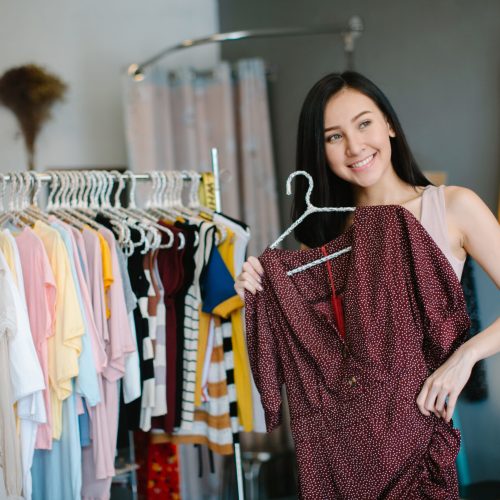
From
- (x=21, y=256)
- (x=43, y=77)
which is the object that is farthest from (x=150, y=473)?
(x=43, y=77)

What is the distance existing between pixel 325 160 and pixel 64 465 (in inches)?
45.1

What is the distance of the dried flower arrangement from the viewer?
3.88 m

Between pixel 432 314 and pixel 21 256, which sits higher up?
pixel 21 256

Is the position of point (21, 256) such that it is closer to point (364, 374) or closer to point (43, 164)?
point (364, 374)

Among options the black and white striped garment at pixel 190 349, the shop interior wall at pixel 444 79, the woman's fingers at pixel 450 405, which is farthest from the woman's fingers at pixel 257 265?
the shop interior wall at pixel 444 79

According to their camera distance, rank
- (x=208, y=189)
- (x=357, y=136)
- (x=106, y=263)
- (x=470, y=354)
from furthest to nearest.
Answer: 1. (x=208, y=189)
2. (x=106, y=263)
3. (x=357, y=136)
4. (x=470, y=354)

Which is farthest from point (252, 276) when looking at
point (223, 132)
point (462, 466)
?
point (223, 132)

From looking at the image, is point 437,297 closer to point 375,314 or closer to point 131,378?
point 375,314

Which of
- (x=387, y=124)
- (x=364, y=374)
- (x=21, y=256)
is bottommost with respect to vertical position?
(x=364, y=374)

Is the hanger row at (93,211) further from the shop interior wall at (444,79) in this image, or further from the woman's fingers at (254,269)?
the shop interior wall at (444,79)

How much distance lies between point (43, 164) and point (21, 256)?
1.95 metres

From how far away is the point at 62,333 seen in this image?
2.17m

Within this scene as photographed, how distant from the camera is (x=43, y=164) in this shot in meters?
4.02

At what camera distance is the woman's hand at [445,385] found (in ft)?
5.81
